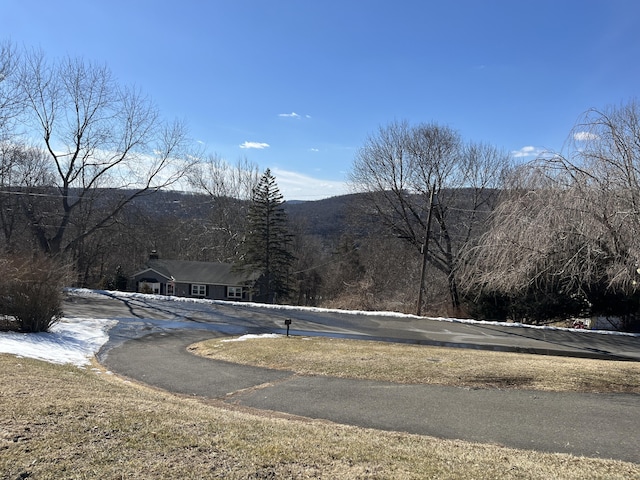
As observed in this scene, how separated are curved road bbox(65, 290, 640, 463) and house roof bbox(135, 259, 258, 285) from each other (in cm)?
3186

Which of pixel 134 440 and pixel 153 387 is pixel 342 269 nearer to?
pixel 153 387

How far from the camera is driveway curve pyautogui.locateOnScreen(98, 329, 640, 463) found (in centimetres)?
611

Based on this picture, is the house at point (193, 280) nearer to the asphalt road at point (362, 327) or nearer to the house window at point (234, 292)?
the house window at point (234, 292)

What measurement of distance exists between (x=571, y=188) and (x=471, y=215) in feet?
66.7

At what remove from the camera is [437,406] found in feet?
25.0

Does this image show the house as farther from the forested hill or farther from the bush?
the bush

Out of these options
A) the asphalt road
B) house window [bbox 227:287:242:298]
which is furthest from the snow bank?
house window [bbox 227:287:242:298]

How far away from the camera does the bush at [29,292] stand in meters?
13.1

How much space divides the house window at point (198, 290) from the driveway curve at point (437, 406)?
117 ft

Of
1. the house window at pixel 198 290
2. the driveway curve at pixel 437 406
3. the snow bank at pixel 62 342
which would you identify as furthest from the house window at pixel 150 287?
the driveway curve at pixel 437 406

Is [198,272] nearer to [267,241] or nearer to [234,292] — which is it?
[234,292]

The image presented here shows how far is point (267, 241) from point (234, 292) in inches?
299

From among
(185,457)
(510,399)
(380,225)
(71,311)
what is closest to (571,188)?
(510,399)

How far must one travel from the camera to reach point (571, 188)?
341 inches
